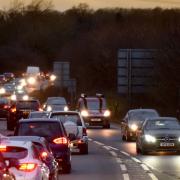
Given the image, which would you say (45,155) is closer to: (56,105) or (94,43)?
(56,105)

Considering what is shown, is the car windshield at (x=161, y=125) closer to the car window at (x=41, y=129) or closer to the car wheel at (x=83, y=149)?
the car wheel at (x=83, y=149)

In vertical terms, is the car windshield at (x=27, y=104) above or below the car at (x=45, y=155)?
below

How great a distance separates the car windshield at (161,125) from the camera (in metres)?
36.4

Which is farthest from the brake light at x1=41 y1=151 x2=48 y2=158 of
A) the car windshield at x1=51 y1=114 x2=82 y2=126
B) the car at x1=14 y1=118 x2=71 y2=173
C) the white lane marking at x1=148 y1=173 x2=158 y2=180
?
the car windshield at x1=51 y1=114 x2=82 y2=126

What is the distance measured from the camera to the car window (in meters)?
26.2

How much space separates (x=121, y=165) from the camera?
2997cm

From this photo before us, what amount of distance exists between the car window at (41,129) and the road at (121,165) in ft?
3.92

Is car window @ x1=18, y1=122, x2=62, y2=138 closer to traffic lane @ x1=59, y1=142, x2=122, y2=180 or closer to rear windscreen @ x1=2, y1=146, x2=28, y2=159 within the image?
traffic lane @ x1=59, y1=142, x2=122, y2=180

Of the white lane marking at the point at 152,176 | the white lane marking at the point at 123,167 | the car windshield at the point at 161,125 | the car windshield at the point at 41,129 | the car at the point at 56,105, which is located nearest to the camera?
the white lane marking at the point at 152,176

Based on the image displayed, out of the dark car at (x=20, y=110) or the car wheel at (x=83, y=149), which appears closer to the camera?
the car wheel at (x=83, y=149)

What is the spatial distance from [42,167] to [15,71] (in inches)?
6207

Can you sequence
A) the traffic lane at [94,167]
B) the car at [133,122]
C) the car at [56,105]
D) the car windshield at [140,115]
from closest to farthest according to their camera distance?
the traffic lane at [94,167] < the car at [133,122] < the car windshield at [140,115] < the car at [56,105]

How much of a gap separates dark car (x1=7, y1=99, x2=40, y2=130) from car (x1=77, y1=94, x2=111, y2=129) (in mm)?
5362

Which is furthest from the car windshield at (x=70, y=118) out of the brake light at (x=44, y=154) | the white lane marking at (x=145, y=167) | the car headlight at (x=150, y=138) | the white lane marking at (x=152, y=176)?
the brake light at (x=44, y=154)
